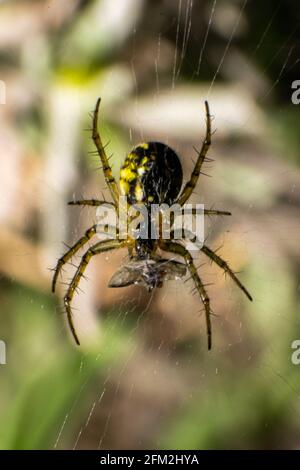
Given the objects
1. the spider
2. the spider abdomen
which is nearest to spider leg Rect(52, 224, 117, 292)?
the spider

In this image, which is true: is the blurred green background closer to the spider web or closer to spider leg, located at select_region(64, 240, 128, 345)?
the spider web

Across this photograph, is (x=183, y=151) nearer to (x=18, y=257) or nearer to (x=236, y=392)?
(x=18, y=257)

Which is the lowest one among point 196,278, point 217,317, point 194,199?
point 217,317

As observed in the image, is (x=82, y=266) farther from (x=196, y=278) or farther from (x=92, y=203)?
(x=196, y=278)

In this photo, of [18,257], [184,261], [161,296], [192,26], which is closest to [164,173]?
[184,261]

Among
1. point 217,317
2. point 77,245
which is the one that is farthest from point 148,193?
A: point 217,317

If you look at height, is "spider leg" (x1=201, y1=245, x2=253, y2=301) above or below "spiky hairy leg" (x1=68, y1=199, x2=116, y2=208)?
below
